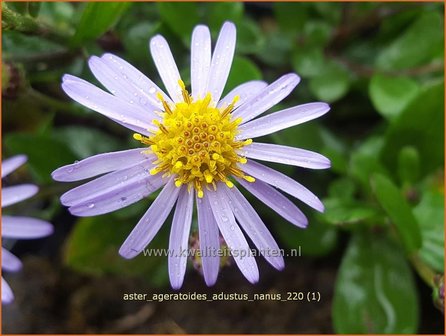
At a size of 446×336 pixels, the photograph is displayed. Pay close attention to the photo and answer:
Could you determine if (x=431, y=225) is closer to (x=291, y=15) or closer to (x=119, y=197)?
(x=291, y=15)

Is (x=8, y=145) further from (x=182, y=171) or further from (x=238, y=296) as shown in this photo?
(x=238, y=296)

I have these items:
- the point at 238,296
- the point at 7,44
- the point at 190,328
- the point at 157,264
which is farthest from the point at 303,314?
the point at 7,44

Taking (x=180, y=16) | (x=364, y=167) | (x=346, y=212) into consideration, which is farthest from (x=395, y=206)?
(x=180, y=16)

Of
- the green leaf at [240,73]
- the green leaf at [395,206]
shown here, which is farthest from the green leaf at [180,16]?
the green leaf at [395,206]

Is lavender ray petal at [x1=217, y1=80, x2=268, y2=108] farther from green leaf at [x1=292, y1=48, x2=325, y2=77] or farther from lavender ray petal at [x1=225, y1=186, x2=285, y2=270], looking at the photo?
green leaf at [x1=292, y1=48, x2=325, y2=77]

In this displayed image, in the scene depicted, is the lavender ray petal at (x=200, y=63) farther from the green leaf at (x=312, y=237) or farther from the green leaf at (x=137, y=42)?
the green leaf at (x=312, y=237)
